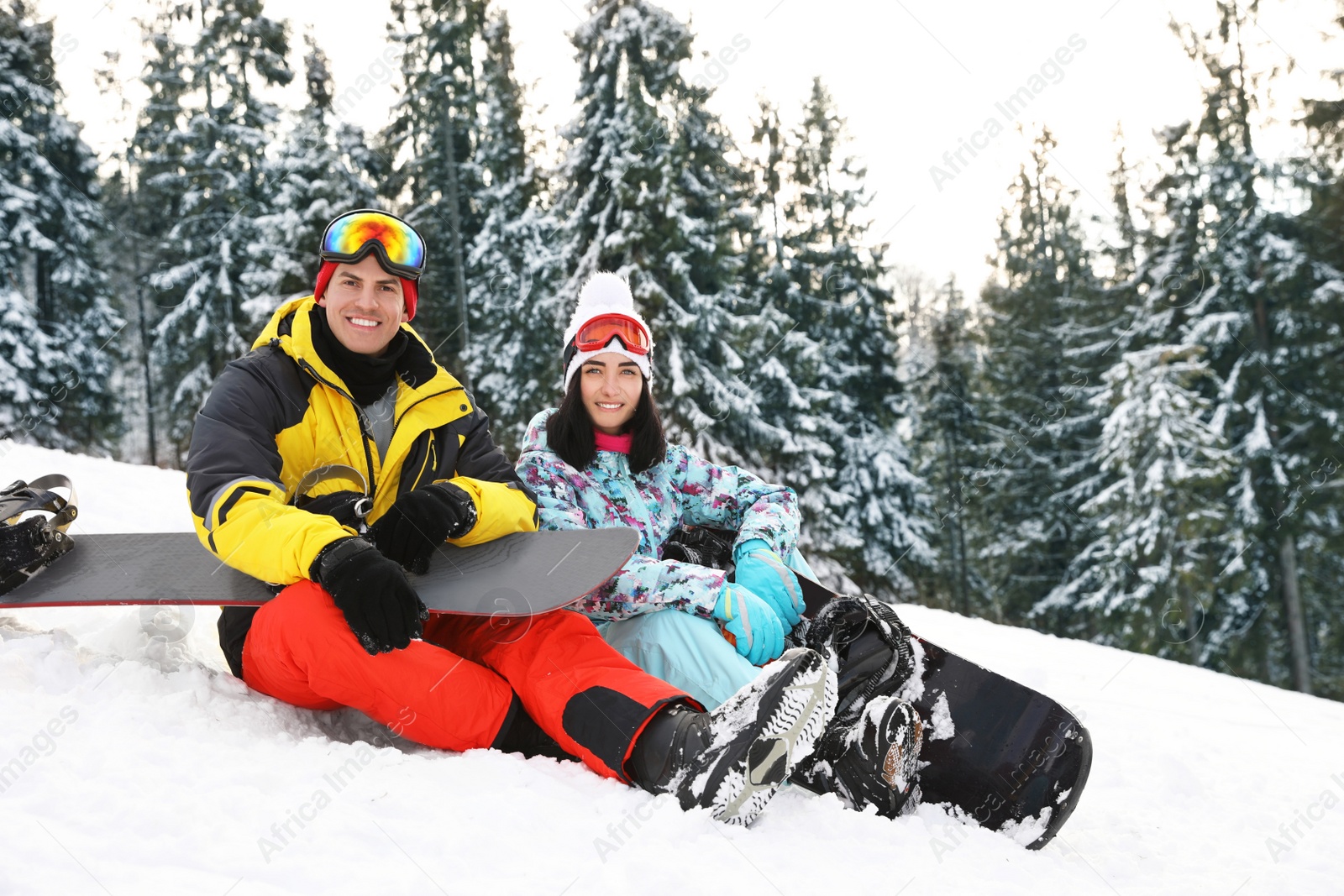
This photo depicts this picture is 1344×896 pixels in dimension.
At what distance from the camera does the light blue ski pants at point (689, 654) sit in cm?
250

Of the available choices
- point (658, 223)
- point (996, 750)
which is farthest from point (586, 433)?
point (658, 223)

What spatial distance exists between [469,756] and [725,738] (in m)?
0.67

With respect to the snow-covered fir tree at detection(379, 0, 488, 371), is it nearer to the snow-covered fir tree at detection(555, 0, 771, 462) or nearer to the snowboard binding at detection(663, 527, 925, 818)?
the snow-covered fir tree at detection(555, 0, 771, 462)

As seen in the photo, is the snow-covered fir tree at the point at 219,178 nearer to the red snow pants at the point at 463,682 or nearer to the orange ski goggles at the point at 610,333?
the orange ski goggles at the point at 610,333

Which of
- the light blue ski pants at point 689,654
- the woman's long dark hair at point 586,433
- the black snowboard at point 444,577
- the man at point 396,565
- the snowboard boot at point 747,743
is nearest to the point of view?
the snowboard boot at point 747,743

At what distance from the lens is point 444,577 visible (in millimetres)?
2375

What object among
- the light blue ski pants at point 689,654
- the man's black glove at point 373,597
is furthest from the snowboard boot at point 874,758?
the man's black glove at point 373,597

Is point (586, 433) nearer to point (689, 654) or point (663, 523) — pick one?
point (663, 523)

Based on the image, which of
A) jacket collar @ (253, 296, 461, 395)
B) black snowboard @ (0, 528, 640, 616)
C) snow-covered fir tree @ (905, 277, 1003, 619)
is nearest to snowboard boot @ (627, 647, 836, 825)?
black snowboard @ (0, 528, 640, 616)

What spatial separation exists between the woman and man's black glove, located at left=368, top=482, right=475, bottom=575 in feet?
1.75

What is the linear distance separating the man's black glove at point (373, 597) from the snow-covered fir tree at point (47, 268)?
16423mm

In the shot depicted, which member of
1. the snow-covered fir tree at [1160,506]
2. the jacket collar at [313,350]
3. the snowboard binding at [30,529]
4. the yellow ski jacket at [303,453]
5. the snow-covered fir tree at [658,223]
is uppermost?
the snow-covered fir tree at [658,223]

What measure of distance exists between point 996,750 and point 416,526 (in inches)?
67.0

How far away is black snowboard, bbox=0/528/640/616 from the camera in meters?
2.26
